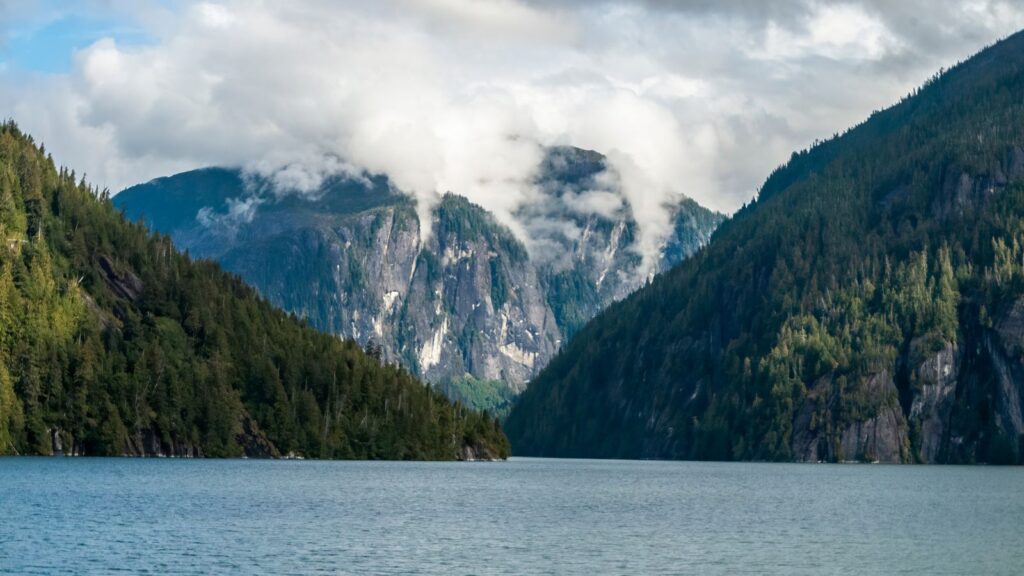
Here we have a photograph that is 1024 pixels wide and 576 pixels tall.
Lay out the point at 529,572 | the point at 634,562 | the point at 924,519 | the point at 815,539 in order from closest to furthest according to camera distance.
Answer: the point at 529,572 → the point at 634,562 → the point at 815,539 → the point at 924,519

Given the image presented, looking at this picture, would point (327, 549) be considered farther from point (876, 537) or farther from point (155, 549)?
point (876, 537)

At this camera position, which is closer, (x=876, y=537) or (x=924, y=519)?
(x=876, y=537)

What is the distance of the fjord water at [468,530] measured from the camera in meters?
96.6

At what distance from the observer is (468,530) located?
12181cm

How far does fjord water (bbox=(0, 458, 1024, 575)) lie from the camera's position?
96562 mm

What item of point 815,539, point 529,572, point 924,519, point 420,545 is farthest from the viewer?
point 924,519

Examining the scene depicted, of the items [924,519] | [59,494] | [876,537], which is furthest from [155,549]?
[924,519]

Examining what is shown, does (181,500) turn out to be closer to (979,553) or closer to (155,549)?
(155,549)

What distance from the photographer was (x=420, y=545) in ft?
355

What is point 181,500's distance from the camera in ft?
480

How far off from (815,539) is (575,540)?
20297 millimetres

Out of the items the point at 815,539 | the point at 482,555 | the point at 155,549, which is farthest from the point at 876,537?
the point at 155,549

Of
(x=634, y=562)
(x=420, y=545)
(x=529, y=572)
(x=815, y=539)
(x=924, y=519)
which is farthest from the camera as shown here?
(x=924, y=519)

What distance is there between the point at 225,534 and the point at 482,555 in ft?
72.8
